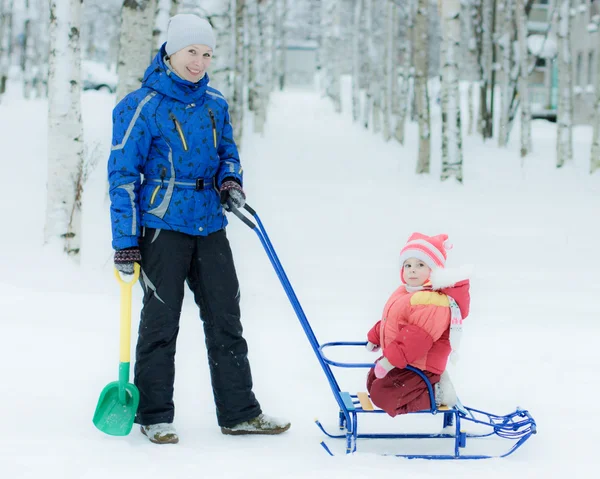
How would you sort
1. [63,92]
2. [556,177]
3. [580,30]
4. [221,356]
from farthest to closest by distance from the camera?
[580,30] → [556,177] → [63,92] → [221,356]

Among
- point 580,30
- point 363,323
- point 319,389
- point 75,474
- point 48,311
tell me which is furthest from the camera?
point 580,30

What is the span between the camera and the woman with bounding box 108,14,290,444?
12.9 ft

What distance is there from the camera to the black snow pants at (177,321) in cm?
401

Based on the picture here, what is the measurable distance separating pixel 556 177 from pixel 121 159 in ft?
49.8

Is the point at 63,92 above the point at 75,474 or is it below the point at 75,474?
above

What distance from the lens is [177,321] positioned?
4133 millimetres

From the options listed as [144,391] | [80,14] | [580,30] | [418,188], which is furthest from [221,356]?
[580,30]

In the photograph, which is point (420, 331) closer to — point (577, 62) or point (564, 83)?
point (564, 83)

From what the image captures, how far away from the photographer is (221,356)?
4188mm

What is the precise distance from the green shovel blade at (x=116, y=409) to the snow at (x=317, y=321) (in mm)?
92

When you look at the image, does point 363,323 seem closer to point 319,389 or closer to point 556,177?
point 319,389

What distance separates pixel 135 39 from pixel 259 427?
7317 millimetres

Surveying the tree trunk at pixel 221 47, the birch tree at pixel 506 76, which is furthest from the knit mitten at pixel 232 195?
the birch tree at pixel 506 76

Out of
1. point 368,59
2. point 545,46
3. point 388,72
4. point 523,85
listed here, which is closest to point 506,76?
point 523,85
